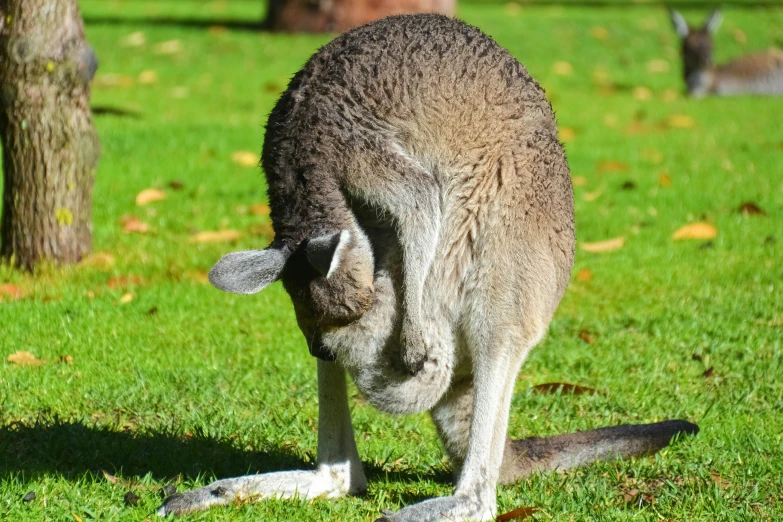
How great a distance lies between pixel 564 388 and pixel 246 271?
1943 millimetres

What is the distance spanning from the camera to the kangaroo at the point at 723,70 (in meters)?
12.3

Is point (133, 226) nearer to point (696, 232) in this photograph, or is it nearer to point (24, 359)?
point (24, 359)

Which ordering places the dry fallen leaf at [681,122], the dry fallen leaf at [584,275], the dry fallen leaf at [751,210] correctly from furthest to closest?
the dry fallen leaf at [681,122]
the dry fallen leaf at [751,210]
the dry fallen leaf at [584,275]

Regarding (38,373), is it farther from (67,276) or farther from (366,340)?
(366,340)

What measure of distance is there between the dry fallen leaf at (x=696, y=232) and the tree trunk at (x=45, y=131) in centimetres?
341

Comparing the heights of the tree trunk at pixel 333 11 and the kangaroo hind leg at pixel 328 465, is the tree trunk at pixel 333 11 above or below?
above

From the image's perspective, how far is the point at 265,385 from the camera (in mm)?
4543

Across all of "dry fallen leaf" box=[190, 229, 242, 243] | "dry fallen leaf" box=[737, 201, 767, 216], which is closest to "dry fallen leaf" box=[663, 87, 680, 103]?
"dry fallen leaf" box=[737, 201, 767, 216]

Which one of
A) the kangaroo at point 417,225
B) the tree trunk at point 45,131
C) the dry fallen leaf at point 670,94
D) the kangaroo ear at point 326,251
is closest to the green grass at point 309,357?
the tree trunk at point 45,131

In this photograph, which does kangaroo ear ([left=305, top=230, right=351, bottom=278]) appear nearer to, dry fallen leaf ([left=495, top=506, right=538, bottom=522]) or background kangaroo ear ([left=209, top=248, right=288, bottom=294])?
background kangaroo ear ([left=209, top=248, right=288, bottom=294])

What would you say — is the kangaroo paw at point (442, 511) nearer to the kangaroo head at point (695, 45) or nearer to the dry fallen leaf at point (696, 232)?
the dry fallen leaf at point (696, 232)

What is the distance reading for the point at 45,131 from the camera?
5.56m

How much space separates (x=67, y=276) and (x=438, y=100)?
9.94ft

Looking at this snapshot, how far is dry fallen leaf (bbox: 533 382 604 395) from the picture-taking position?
15.0ft
